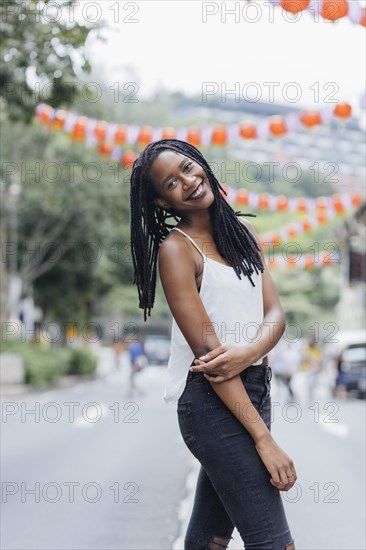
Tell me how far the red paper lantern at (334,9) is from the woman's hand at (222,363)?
5902 mm

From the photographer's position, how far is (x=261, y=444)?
113 inches

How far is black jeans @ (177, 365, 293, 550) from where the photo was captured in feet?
9.32

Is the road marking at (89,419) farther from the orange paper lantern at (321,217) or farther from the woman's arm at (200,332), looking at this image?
the woman's arm at (200,332)

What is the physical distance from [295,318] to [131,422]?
52997mm

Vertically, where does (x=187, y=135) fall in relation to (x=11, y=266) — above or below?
above

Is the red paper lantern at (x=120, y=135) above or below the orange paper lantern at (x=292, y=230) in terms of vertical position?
above

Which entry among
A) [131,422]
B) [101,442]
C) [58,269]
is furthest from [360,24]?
[58,269]

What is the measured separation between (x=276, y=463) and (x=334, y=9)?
6279 millimetres

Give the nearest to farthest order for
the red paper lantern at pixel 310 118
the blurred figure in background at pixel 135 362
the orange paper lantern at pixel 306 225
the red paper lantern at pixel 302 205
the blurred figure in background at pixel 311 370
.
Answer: the red paper lantern at pixel 310 118 → the red paper lantern at pixel 302 205 → the blurred figure in background at pixel 311 370 → the orange paper lantern at pixel 306 225 → the blurred figure in background at pixel 135 362

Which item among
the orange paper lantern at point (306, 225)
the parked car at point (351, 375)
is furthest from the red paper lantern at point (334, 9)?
the parked car at point (351, 375)

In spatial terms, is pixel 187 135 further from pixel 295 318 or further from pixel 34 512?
pixel 295 318

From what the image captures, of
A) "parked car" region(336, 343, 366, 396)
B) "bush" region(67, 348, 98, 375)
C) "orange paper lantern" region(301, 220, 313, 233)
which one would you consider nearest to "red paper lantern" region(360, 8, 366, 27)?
"orange paper lantern" region(301, 220, 313, 233)

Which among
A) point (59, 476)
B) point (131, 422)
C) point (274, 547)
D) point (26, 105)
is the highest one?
point (26, 105)

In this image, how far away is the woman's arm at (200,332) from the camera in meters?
2.87
